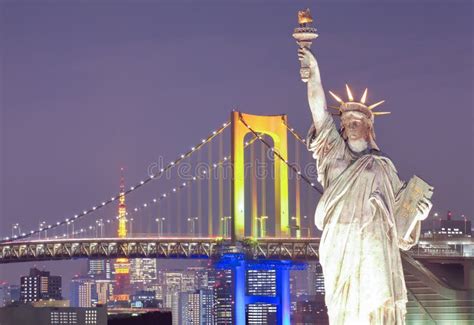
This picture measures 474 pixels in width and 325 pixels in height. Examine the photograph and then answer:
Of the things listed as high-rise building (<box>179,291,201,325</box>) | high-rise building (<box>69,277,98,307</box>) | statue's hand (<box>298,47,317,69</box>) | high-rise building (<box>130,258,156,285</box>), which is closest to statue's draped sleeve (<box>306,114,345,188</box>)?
statue's hand (<box>298,47,317,69</box>)

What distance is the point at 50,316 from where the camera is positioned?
45.8 metres

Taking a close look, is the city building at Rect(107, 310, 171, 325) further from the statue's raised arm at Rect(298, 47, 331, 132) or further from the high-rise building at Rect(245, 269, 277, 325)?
the statue's raised arm at Rect(298, 47, 331, 132)

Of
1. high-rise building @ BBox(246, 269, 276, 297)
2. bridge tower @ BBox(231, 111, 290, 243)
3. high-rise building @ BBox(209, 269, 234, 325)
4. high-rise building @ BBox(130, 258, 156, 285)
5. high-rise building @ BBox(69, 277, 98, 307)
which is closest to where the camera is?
bridge tower @ BBox(231, 111, 290, 243)

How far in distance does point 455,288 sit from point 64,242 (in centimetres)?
3099

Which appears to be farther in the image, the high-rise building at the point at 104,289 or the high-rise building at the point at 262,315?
the high-rise building at the point at 104,289

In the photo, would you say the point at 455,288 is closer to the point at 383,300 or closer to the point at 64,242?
the point at 383,300

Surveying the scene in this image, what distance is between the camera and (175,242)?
63938mm

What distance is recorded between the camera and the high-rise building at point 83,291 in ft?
302

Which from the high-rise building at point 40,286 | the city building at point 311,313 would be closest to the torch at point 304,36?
the city building at point 311,313

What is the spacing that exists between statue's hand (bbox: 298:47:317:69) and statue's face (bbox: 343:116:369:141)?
0.52 metres

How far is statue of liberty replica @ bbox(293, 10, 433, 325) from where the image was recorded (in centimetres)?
1359

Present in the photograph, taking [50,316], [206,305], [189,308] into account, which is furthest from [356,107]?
[189,308]

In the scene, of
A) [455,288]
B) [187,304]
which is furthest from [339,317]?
[187,304]

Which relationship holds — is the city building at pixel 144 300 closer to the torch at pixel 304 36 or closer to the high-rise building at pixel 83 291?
the high-rise building at pixel 83 291
